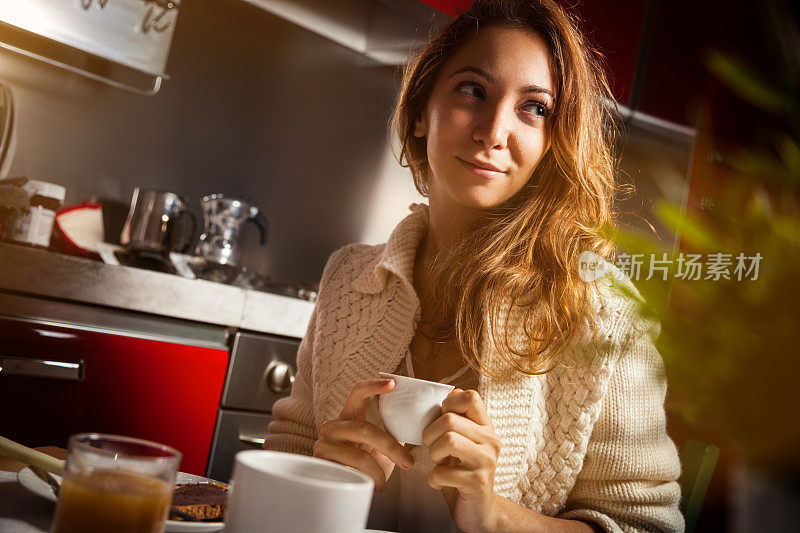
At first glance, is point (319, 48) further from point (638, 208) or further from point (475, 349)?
point (475, 349)

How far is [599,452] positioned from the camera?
3.28ft

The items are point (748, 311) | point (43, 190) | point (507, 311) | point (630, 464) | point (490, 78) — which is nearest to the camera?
point (748, 311)

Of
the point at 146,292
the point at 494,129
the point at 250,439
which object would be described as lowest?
the point at 250,439

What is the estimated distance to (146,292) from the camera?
178 centimetres

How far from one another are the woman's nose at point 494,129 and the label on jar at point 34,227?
1.26 m

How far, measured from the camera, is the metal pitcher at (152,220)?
217 cm

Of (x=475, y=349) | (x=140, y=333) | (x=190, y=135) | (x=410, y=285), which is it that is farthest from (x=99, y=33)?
(x=475, y=349)

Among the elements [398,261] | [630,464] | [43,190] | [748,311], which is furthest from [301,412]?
[43,190]

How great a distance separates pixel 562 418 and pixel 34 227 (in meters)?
1.45

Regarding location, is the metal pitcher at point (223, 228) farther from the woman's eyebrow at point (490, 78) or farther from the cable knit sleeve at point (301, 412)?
the woman's eyebrow at point (490, 78)

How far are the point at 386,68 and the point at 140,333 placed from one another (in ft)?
5.22

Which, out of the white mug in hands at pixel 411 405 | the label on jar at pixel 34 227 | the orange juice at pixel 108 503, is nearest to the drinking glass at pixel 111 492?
the orange juice at pixel 108 503

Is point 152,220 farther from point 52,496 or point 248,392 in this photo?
point 52,496

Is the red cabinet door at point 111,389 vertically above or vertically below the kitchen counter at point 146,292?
below
